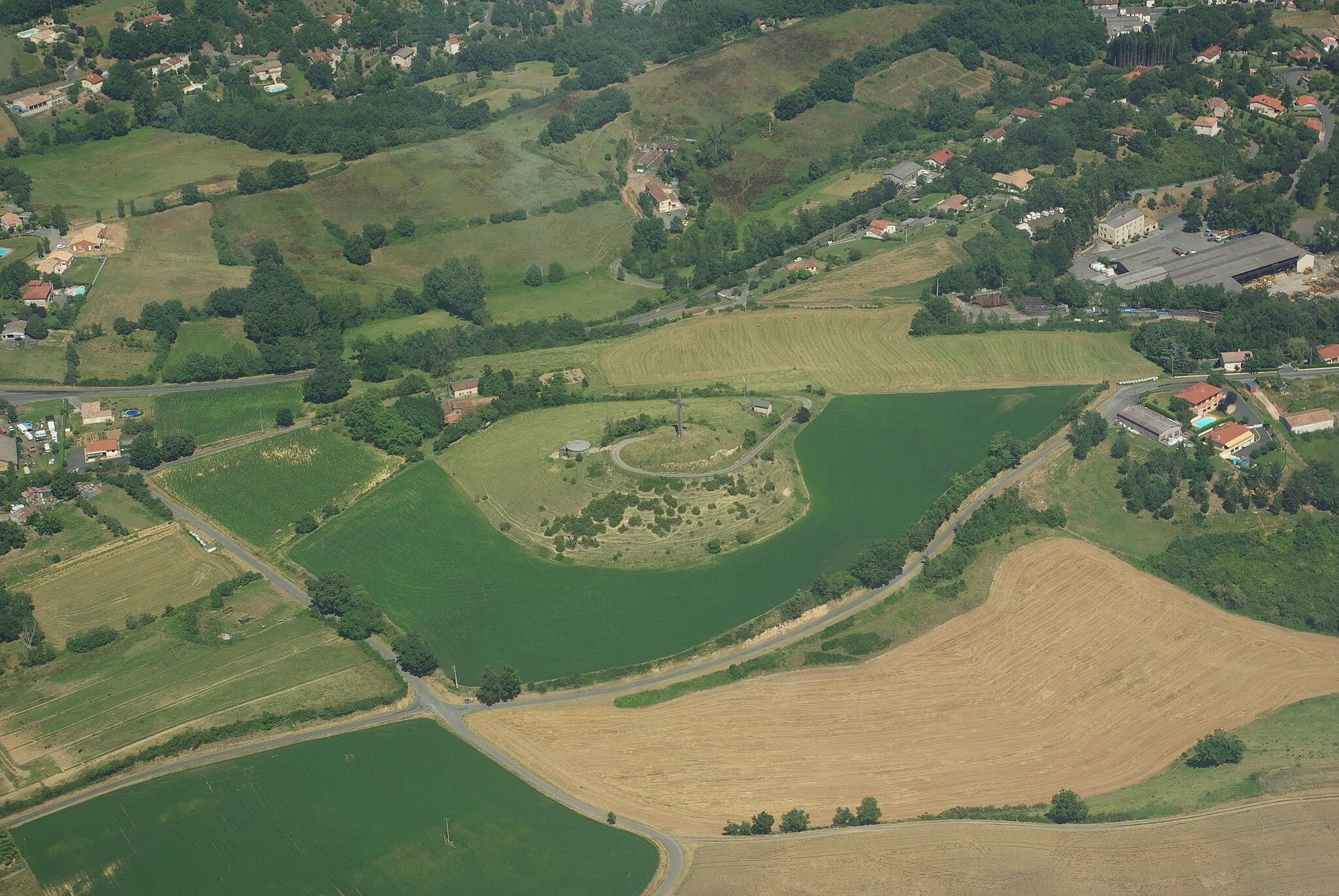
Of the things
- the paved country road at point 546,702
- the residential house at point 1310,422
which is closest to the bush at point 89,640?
the paved country road at point 546,702

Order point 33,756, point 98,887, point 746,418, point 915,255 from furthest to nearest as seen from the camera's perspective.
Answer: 1. point 915,255
2. point 746,418
3. point 33,756
4. point 98,887

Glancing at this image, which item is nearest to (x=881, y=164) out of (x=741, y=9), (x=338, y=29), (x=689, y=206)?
(x=689, y=206)

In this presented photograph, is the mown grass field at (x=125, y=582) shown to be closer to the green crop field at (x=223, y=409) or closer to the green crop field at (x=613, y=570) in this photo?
the green crop field at (x=613, y=570)

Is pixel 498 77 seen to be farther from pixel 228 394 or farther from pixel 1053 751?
pixel 1053 751

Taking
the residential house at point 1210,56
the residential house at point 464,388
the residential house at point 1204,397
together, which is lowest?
the residential house at point 464,388

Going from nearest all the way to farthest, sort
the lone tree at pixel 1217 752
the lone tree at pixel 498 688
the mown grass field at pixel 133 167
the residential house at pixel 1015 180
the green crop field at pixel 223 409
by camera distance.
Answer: the lone tree at pixel 1217 752 → the lone tree at pixel 498 688 → the green crop field at pixel 223 409 → the mown grass field at pixel 133 167 → the residential house at pixel 1015 180

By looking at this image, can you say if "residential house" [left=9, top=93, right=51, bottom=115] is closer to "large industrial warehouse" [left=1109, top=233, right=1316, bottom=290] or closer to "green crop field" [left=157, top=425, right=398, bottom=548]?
"green crop field" [left=157, top=425, right=398, bottom=548]
